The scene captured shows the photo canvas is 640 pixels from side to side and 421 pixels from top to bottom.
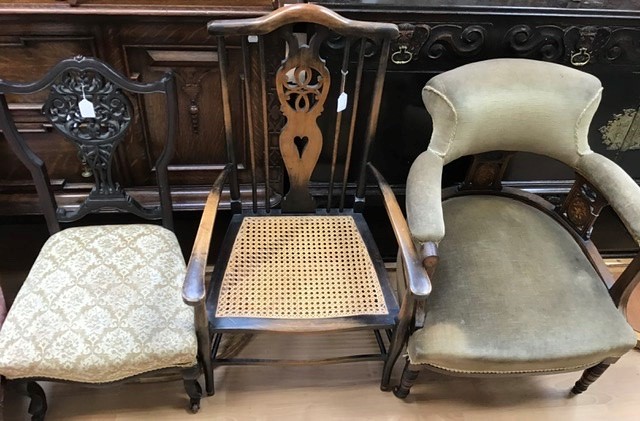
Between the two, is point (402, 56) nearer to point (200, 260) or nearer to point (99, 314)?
point (200, 260)

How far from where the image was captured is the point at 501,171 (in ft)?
5.05

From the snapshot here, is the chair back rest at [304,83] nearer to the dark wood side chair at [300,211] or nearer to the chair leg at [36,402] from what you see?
the dark wood side chair at [300,211]

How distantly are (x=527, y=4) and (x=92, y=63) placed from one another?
Answer: 3.84ft

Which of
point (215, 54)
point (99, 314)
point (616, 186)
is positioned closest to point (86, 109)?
point (215, 54)

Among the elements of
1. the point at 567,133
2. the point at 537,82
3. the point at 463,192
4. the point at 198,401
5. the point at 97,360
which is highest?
the point at 537,82

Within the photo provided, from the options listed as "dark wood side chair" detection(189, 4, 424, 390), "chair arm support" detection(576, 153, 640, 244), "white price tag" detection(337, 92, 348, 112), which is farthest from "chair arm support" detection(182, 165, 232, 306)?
"chair arm support" detection(576, 153, 640, 244)

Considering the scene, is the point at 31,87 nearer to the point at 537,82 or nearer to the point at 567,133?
the point at 537,82

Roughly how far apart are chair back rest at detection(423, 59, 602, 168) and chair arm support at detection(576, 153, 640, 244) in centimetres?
5

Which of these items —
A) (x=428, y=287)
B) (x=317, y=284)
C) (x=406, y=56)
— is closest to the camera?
(x=428, y=287)

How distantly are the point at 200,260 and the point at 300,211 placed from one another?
430 millimetres

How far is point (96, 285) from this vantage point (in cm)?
126

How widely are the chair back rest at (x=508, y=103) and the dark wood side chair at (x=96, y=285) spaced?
69cm

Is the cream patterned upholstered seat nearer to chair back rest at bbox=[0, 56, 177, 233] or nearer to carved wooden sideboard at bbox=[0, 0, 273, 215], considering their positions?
chair back rest at bbox=[0, 56, 177, 233]

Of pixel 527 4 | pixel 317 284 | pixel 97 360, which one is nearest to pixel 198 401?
pixel 97 360
